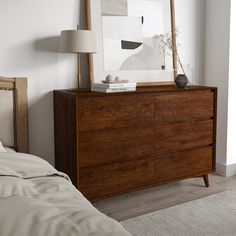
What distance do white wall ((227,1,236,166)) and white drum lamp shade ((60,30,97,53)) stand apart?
1.43 m

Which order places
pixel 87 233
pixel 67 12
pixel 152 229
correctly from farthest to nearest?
pixel 67 12, pixel 152 229, pixel 87 233

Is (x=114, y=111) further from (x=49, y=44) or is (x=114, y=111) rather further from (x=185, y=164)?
(x=185, y=164)

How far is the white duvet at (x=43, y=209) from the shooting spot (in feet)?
3.35

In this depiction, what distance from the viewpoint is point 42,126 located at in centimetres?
272

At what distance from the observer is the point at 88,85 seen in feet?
9.41

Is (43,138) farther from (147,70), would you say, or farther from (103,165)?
(147,70)

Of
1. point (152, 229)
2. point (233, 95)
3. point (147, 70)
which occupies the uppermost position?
point (147, 70)

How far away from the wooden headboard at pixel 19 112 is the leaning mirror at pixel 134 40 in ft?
1.91

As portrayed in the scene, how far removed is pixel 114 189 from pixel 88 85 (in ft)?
2.81

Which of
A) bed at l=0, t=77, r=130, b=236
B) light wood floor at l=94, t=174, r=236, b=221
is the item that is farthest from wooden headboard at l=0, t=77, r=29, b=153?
light wood floor at l=94, t=174, r=236, b=221

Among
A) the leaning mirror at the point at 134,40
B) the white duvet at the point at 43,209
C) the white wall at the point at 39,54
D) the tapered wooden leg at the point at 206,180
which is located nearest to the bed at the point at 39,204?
the white duvet at the point at 43,209

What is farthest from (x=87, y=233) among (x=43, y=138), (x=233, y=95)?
(x=233, y=95)

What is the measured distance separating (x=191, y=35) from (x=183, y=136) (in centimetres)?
108

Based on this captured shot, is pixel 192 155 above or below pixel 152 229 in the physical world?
above
